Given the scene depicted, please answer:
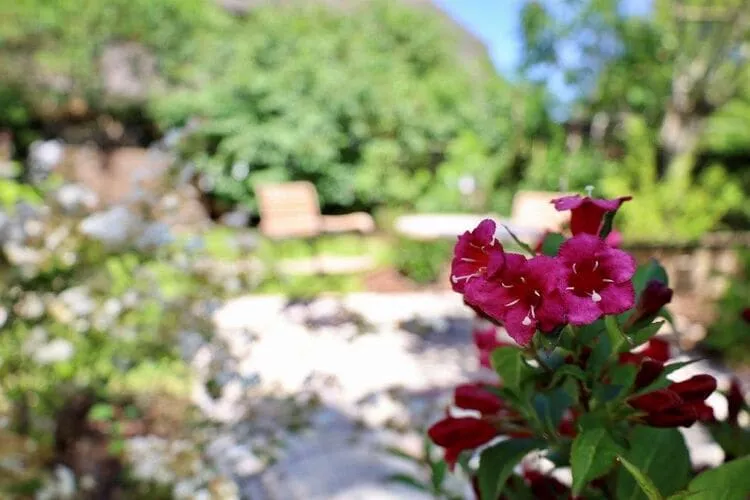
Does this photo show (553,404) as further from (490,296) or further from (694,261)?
(694,261)

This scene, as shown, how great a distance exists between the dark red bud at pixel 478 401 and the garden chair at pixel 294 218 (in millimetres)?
5854

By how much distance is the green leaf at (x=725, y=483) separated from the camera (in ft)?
1.90

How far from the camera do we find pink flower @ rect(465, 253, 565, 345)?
59 centimetres

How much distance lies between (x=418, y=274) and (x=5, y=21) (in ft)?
24.9

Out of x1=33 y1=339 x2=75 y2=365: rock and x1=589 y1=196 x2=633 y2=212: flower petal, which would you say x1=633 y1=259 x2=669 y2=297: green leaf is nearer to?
x1=589 y1=196 x2=633 y2=212: flower petal

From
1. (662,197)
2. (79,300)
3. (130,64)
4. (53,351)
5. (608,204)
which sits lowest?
(662,197)

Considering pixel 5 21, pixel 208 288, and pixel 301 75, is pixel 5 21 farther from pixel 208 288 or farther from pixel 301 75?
pixel 208 288

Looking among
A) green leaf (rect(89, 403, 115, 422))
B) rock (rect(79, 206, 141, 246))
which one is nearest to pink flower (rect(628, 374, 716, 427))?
rock (rect(79, 206, 141, 246))

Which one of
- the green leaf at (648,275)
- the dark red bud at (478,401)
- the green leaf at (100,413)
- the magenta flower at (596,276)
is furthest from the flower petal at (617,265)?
the green leaf at (100,413)

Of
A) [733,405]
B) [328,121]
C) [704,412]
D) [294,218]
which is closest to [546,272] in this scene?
[704,412]

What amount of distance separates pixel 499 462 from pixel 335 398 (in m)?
2.44

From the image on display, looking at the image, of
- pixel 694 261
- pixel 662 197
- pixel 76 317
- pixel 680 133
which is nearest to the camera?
pixel 76 317

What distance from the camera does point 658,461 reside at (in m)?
0.77

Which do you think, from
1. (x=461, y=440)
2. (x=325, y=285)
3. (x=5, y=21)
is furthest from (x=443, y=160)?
(x=461, y=440)
